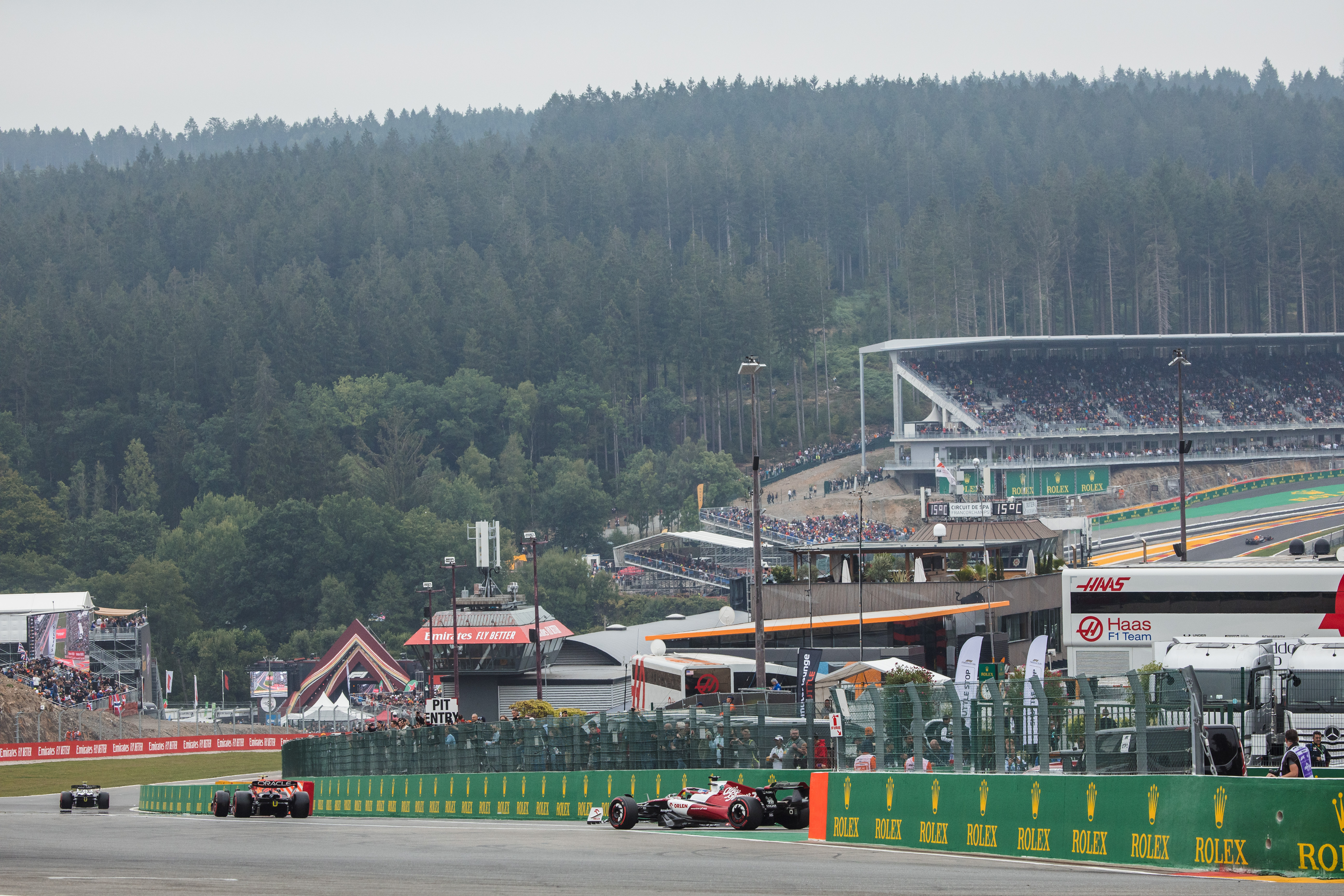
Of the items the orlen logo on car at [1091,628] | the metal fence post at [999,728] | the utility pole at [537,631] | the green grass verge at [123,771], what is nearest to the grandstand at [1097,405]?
the utility pole at [537,631]

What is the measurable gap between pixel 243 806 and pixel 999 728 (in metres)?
21.2

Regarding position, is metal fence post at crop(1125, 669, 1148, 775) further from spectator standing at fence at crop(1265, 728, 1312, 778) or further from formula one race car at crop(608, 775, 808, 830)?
formula one race car at crop(608, 775, 808, 830)

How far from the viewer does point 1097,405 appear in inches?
5817

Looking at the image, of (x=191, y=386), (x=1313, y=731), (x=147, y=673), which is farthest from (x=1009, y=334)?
(x=1313, y=731)

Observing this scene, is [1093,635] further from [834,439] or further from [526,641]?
[834,439]

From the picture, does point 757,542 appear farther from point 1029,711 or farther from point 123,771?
point 123,771

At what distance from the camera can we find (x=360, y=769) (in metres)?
44.3

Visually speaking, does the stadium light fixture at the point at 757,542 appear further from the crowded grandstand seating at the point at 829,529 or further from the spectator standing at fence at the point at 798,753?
the crowded grandstand seating at the point at 829,529

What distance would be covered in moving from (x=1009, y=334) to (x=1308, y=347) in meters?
44.0

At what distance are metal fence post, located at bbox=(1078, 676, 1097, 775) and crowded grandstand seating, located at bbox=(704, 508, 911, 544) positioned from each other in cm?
9655

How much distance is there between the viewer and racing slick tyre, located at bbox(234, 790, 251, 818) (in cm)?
3616

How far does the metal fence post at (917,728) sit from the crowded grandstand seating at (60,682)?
7025 centimetres

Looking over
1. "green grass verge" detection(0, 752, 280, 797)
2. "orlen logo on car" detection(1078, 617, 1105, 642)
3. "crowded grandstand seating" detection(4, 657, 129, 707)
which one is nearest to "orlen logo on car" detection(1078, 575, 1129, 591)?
"orlen logo on car" detection(1078, 617, 1105, 642)

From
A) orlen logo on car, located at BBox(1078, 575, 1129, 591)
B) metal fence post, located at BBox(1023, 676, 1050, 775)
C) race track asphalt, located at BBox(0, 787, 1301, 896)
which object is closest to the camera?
race track asphalt, located at BBox(0, 787, 1301, 896)
